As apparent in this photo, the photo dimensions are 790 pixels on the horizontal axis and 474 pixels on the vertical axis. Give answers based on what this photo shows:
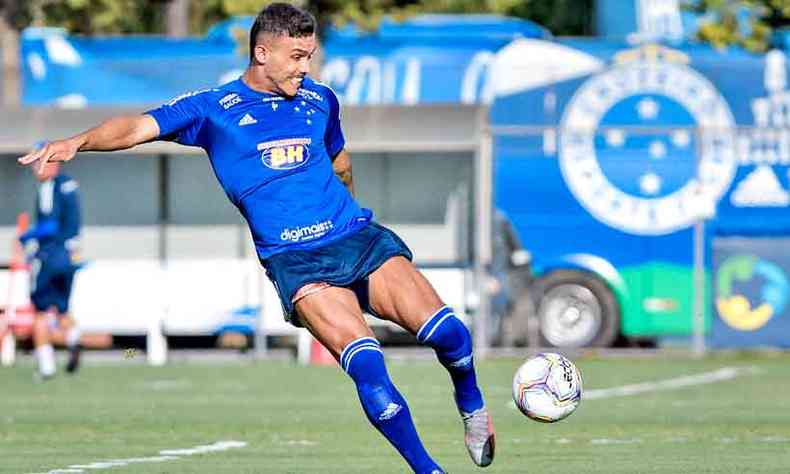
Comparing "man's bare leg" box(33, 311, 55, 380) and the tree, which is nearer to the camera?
"man's bare leg" box(33, 311, 55, 380)

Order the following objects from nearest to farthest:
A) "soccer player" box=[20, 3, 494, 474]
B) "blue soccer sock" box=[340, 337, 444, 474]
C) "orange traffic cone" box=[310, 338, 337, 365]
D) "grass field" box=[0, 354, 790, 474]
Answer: "blue soccer sock" box=[340, 337, 444, 474], "soccer player" box=[20, 3, 494, 474], "grass field" box=[0, 354, 790, 474], "orange traffic cone" box=[310, 338, 337, 365]

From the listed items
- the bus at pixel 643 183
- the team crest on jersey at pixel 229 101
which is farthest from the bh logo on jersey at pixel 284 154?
the bus at pixel 643 183

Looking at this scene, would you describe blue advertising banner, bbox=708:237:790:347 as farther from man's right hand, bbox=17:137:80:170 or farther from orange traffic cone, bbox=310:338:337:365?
man's right hand, bbox=17:137:80:170

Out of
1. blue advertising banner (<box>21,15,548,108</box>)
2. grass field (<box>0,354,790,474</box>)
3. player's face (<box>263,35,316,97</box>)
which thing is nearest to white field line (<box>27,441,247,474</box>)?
grass field (<box>0,354,790,474</box>)

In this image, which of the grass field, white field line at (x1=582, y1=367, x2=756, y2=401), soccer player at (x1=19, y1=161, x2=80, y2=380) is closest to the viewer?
the grass field

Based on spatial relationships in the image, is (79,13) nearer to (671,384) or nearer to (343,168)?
(671,384)

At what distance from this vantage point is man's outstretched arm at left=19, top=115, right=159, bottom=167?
7488 millimetres

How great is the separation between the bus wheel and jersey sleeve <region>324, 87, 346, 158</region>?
15961 mm

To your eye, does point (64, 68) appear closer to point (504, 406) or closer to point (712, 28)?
point (712, 28)

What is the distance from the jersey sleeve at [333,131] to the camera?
856 cm

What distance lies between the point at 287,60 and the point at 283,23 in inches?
6.1

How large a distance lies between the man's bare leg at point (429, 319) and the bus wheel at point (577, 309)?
16249 millimetres

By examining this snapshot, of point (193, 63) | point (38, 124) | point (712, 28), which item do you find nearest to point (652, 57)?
point (712, 28)

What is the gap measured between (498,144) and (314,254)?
16.3 meters
